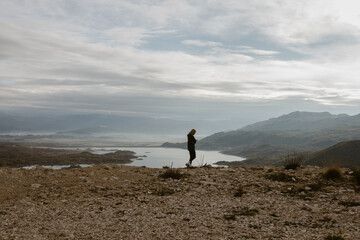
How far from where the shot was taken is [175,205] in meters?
11.0

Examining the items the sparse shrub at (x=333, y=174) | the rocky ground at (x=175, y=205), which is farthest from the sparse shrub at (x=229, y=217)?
the sparse shrub at (x=333, y=174)

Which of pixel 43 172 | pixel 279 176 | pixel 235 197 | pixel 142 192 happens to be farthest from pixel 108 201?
pixel 279 176

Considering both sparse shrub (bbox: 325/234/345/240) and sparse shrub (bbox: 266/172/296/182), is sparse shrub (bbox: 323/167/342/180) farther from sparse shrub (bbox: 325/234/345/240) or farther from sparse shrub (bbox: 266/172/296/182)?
sparse shrub (bbox: 325/234/345/240)

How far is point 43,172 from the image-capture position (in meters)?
16.0

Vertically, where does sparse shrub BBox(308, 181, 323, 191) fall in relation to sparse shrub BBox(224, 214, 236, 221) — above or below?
above

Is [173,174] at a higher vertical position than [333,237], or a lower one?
higher

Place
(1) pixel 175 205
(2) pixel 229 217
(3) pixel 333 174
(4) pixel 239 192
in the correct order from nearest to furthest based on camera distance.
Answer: (2) pixel 229 217
(1) pixel 175 205
(4) pixel 239 192
(3) pixel 333 174

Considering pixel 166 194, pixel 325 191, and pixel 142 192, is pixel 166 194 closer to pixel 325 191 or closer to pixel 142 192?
pixel 142 192

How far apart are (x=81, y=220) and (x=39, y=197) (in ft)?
12.1

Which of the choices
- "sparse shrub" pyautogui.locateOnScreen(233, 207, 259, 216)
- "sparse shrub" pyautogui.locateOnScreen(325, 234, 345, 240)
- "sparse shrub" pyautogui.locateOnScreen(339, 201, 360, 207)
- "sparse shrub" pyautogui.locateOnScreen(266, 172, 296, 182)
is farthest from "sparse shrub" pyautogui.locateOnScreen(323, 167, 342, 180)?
"sparse shrub" pyautogui.locateOnScreen(325, 234, 345, 240)

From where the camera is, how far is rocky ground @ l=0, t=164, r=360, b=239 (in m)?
8.22

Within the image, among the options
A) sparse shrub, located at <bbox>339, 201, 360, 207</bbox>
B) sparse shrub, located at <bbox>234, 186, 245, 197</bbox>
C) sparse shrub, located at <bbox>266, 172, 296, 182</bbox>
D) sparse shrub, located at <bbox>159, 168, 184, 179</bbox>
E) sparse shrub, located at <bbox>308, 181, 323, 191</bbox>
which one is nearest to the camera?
sparse shrub, located at <bbox>339, 201, 360, 207</bbox>

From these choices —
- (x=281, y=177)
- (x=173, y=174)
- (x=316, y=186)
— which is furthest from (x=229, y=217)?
(x=281, y=177)

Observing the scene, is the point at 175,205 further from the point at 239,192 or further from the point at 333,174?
the point at 333,174
